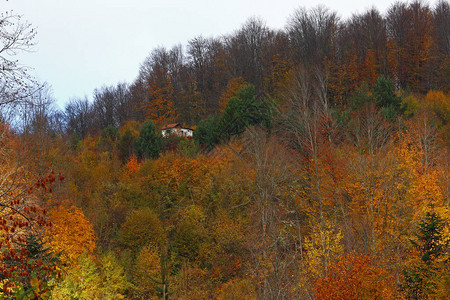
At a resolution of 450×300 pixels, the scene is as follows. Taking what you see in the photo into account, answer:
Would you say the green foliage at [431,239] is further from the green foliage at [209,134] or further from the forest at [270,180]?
the green foliage at [209,134]

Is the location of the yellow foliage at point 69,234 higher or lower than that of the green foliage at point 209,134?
lower

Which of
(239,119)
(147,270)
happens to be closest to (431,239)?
(147,270)

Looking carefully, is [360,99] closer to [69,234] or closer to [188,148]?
[188,148]

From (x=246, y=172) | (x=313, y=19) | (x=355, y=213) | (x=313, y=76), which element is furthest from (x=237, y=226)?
(x=313, y=19)

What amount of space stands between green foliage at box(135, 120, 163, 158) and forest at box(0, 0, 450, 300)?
126 mm

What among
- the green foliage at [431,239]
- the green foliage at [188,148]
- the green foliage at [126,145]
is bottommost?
the green foliage at [431,239]

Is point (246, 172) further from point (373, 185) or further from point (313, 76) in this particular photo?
point (313, 76)

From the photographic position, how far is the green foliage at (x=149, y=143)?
3603 centimetres

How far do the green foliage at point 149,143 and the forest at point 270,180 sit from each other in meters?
0.13

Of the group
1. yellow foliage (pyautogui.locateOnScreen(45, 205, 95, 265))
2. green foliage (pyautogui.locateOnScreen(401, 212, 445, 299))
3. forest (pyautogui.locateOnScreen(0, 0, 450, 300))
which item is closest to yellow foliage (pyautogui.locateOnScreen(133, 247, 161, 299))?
forest (pyautogui.locateOnScreen(0, 0, 450, 300))

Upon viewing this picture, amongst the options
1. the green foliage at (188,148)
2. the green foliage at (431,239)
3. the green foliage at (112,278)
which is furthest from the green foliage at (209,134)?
the green foliage at (431,239)

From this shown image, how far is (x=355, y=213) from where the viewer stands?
21.8m

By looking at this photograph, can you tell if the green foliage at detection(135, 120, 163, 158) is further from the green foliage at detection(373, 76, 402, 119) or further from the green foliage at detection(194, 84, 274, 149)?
the green foliage at detection(373, 76, 402, 119)

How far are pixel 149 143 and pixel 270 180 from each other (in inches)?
654
